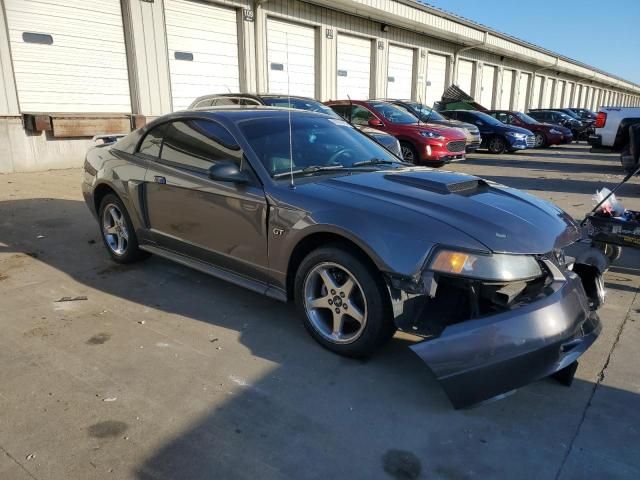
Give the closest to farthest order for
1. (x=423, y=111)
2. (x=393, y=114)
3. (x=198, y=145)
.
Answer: (x=198, y=145)
(x=393, y=114)
(x=423, y=111)

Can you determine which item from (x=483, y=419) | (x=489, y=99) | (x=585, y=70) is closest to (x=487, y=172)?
(x=483, y=419)

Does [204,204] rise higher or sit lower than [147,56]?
lower

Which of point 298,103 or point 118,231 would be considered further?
point 298,103

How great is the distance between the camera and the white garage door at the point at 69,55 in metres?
10.6

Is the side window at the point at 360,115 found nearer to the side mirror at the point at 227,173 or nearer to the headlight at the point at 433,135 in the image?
the headlight at the point at 433,135

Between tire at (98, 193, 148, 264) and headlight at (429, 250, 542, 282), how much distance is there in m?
3.18

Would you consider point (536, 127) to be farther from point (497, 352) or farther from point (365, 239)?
point (497, 352)

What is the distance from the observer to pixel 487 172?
39.5 ft

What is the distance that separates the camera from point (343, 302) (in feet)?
10.1

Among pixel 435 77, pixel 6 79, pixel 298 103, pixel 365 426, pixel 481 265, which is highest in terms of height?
pixel 435 77

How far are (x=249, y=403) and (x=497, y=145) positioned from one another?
15.7 metres

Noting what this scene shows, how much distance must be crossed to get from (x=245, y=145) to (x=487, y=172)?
969 centimetres

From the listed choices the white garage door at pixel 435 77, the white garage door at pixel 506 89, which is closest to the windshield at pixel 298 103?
the white garage door at pixel 435 77

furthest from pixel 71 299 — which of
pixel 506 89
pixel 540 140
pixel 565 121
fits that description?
pixel 506 89
